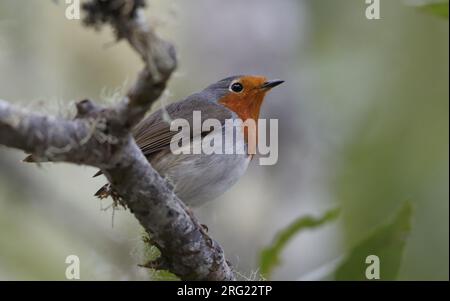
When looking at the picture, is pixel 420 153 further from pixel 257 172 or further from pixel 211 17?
pixel 211 17

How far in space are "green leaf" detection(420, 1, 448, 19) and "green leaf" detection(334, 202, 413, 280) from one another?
0.99 metres

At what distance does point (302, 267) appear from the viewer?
6203 millimetres

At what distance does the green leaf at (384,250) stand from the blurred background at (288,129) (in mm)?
1335

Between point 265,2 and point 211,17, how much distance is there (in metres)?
0.52

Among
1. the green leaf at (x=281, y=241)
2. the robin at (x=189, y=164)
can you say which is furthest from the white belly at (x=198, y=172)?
the green leaf at (x=281, y=241)

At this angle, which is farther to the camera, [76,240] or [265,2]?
[265,2]

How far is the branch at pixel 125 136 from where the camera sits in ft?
7.61

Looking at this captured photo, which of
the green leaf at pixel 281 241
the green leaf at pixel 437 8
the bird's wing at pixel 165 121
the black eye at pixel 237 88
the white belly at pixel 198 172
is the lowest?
the green leaf at pixel 281 241

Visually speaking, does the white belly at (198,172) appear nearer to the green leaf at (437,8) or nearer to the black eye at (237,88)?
the black eye at (237,88)

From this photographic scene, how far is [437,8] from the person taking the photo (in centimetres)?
381

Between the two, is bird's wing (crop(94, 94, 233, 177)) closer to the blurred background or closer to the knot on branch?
the blurred background

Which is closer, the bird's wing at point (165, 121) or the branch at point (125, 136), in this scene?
the branch at point (125, 136)

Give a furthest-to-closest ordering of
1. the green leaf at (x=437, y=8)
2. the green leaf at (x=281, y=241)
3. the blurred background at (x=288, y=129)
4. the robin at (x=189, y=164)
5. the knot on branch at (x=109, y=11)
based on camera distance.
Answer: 1. the blurred background at (x=288, y=129)
2. the robin at (x=189, y=164)
3. the green leaf at (x=281, y=241)
4. the green leaf at (x=437, y=8)
5. the knot on branch at (x=109, y=11)
